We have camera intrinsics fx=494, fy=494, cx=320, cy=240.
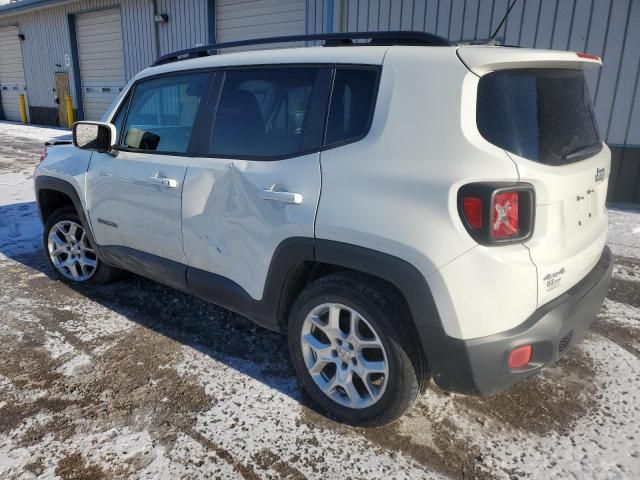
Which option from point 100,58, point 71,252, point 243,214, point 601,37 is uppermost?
point 100,58

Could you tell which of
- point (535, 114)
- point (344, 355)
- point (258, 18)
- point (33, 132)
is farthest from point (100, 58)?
point (535, 114)

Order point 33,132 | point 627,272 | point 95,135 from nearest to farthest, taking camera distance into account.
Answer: point 95,135 → point 627,272 → point 33,132

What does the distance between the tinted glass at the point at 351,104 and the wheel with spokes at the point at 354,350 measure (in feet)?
2.23

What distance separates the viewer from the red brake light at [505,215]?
1909 millimetres

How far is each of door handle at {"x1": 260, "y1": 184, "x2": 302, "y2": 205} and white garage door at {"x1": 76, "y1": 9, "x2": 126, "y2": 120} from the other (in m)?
15.8

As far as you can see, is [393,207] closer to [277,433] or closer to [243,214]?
[243,214]

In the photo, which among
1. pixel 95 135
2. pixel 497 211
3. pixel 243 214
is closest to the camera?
pixel 497 211

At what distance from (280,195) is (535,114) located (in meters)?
1.20

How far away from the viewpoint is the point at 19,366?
2.99m

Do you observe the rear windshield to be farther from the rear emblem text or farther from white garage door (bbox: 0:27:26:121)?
white garage door (bbox: 0:27:26:121)

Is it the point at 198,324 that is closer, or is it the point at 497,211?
the point at 497,211

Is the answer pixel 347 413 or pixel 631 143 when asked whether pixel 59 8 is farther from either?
pixel 347 413

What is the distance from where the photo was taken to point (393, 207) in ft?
6.82

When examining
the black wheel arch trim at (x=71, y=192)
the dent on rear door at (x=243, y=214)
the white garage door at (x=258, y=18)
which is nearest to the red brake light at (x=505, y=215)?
the dent on rear door at (x=243, y=214)
